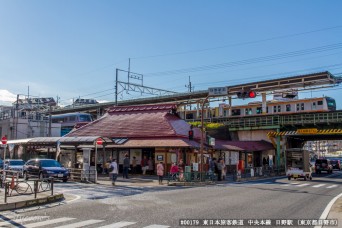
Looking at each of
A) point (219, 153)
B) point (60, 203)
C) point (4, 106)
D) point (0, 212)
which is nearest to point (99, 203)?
point (60, 203)

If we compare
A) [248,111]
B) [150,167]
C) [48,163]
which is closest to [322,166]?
[248,111]

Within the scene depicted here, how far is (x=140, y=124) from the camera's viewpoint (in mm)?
35094

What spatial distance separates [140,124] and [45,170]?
13352 millimetres

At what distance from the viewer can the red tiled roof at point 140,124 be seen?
32875 millimetres

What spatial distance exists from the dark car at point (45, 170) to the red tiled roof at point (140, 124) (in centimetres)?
994

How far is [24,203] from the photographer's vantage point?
503 inches

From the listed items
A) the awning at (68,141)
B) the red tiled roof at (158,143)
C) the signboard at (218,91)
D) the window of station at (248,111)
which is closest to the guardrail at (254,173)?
the red tiled roof at (158,143)

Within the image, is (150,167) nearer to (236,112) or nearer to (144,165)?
(144,165)

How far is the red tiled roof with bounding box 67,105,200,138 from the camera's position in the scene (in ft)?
108

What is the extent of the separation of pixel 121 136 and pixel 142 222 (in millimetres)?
24307

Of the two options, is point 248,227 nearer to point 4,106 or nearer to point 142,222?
point 142,222

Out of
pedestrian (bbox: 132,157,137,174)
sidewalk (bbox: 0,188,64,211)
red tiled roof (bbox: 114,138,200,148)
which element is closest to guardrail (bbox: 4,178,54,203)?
sidewalk (bbox: 0,188,64,211)

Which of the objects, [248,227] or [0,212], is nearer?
[248,227]

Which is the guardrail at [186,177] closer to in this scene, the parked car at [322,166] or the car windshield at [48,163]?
the car windshield at [48,163]
